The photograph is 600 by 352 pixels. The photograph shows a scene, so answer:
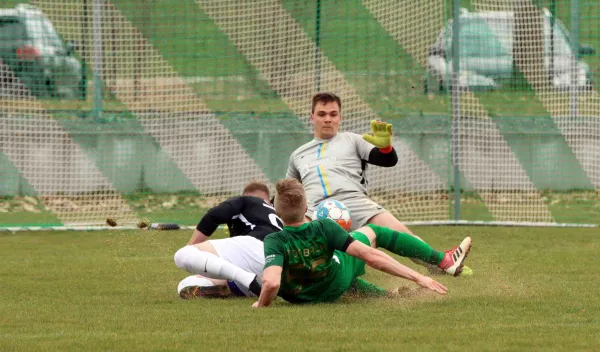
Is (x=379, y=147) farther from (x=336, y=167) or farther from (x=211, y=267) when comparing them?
(x=211, y=267)

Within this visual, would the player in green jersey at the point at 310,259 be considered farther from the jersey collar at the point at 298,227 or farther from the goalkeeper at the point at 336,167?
the goalkeeper at the point at 336,167

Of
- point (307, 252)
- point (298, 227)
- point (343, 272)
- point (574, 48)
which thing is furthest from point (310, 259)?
point (574, 48)

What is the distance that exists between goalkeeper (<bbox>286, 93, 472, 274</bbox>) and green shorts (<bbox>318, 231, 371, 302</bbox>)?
1.73m

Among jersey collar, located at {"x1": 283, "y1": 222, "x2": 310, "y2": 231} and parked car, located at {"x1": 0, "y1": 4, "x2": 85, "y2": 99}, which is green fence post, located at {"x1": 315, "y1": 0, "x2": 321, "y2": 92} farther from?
jersey collar, located at {"x1": 283, "y1": 222, "x2": 310, "y2": 231}

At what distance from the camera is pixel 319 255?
316 inches

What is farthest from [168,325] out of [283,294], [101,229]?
[101,229]

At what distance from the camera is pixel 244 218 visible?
9.07m

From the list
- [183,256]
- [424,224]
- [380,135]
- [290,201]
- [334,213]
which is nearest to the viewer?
[290,201]

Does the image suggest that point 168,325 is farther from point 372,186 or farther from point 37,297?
point 372,186

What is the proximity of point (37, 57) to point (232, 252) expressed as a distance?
7953 millimetres

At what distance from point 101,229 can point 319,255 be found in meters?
6.90

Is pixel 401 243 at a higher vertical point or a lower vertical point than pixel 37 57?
lower

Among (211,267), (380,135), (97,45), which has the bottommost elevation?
(211,267)

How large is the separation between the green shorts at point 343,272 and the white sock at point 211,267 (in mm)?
602
